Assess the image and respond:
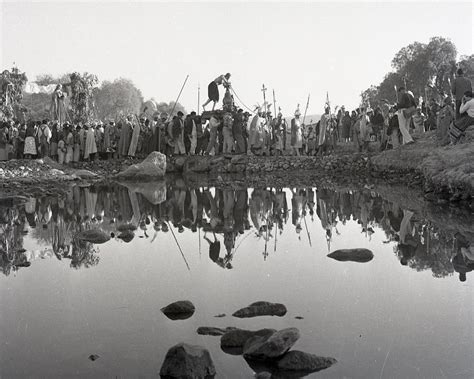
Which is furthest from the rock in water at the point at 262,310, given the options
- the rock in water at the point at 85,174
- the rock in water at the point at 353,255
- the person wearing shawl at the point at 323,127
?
the person wearing shawl at the point at 323,127

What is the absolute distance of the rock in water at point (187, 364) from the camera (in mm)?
3152

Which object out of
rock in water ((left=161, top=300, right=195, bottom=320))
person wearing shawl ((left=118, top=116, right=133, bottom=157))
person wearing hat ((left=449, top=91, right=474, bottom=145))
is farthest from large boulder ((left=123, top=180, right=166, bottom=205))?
rock in water ((left=161, top=300, right=195, bottom=320))

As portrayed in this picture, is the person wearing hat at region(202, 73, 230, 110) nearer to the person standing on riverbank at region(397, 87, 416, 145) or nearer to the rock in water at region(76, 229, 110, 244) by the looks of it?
the person standing on riverbank at region(397, 87, 416, 145)

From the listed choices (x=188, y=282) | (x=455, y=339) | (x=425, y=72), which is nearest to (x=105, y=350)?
(x=188, y=282)

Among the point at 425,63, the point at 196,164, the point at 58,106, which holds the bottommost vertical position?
the point at 196,164

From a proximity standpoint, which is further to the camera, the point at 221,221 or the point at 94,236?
the point at 221,221

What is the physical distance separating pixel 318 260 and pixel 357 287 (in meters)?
1.14

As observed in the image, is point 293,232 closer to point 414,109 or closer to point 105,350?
point 105,350

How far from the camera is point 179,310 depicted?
4332mm

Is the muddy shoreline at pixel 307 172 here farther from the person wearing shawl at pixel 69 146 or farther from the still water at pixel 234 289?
the still water at pixel 234 289

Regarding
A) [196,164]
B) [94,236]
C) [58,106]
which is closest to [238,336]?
[94,236]

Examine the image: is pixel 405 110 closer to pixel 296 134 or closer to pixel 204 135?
pixel 296 134

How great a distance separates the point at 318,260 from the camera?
19.9 feet

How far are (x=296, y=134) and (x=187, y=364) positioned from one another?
18544 millimetres
